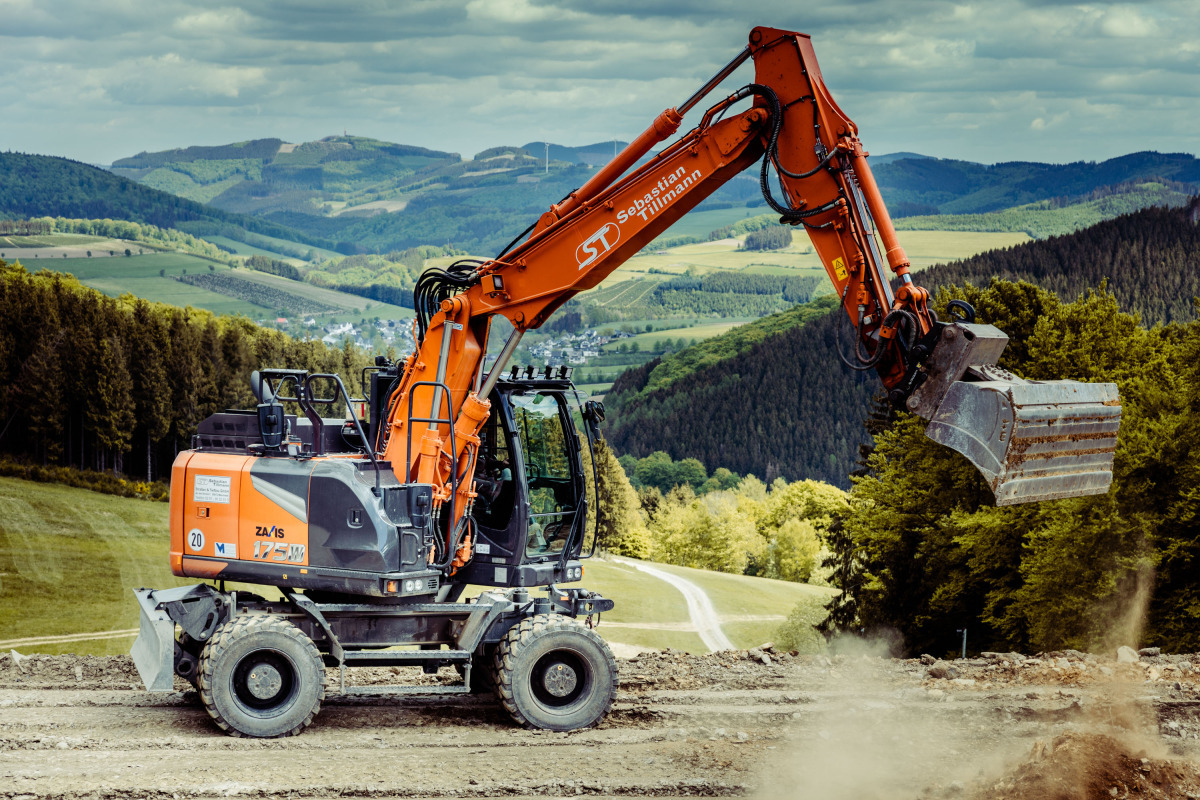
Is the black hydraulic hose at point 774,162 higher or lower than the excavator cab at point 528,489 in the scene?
higher

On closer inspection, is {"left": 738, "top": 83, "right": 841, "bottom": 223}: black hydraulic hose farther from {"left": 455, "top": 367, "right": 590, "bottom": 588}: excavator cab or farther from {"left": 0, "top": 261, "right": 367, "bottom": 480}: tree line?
{"left": 0, "top": 261, "right": 367, "bottom": 480}: tree line

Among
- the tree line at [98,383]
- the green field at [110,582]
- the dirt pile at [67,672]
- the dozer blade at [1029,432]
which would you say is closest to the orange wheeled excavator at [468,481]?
the dozer blade at [1029,432]

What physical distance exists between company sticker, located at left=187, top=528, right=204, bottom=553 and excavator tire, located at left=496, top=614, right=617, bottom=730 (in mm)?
3439

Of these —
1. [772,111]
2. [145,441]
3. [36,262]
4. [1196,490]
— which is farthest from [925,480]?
[36,262]

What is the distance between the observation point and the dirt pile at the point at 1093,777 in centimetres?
895

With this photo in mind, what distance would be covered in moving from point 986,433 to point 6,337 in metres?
69.1

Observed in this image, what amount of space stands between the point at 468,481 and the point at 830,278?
4.57 meters

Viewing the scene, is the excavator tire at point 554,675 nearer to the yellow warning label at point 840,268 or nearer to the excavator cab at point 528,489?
the excavator cab at point 528,489

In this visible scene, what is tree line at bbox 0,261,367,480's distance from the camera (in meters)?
63.3

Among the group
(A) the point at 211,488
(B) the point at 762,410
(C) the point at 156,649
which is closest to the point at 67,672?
(C) the point at 156,649

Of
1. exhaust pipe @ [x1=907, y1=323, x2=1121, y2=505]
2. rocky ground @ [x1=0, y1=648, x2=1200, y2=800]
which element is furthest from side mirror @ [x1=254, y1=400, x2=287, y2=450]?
exhaust pipe @ [x1=907, y1=323, x2=1121, y2=505]

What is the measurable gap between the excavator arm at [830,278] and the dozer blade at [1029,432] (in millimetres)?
13

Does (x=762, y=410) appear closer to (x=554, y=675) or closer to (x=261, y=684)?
(x=554, y=675)

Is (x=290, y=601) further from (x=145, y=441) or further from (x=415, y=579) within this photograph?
(x=145, y=441)
